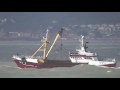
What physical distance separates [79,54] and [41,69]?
5.12 ft

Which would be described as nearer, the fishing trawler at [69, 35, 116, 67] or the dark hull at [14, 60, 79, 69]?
the dark hull at [14, 60, 79, 69]

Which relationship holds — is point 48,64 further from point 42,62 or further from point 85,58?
point 85,58

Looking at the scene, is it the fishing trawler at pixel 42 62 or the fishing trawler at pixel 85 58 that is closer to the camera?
the fishing trawler at pixel 42 62

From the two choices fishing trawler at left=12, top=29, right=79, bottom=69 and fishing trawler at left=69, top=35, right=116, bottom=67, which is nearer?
fishing trawler at left=12, top=29, right=79, bottom=69

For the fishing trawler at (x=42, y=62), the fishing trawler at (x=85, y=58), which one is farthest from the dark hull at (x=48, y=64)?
the fishing trawler at (x=85, y=58)

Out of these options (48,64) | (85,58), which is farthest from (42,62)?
(85,58)

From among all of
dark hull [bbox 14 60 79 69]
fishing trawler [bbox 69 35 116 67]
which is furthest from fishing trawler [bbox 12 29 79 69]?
fishing trawler [bbox 69 35 116 67]

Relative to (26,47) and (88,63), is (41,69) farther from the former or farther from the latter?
(26,47)

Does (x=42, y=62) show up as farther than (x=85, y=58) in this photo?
No

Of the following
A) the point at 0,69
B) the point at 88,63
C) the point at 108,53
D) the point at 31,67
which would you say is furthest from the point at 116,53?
the point at 0,69

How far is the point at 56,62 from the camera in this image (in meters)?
13.9

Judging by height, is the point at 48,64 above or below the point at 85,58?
below

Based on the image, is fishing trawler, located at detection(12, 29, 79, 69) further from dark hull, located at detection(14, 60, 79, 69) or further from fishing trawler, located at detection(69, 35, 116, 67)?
fishing trawler, located at detection(69, 35, 116, 67)

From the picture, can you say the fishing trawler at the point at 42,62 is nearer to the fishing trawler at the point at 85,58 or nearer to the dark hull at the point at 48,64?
the dark hull at the point at 48,64
